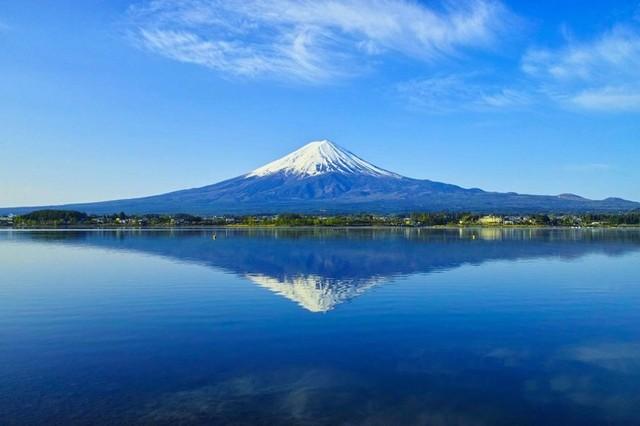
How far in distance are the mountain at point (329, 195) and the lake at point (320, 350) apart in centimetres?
10860

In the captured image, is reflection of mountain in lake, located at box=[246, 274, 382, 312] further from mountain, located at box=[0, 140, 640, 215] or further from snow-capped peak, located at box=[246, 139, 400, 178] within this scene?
snow-capped peak, located at box=[246, 139, 400, 178]

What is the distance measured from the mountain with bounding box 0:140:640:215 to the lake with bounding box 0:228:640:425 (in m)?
109

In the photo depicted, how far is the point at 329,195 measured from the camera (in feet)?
488

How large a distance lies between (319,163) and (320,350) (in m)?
163

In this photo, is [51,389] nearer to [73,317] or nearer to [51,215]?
[73,317]

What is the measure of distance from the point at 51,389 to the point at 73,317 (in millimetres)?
4440

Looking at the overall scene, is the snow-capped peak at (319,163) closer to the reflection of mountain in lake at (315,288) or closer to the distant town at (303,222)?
the distant town at (303,222)

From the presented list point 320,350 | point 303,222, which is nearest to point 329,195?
point 303,222

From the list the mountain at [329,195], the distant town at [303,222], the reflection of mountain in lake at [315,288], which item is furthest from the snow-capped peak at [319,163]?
the reflection of mountain in lake at [315,288]

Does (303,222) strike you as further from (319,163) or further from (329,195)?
(319,163)

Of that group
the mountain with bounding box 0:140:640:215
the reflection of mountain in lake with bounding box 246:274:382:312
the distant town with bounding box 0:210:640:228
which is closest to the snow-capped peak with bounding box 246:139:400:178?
the mountain with bounding box 0:140:640:215

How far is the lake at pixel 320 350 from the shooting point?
216 inches

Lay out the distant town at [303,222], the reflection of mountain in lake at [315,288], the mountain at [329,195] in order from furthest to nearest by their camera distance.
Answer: the mountain at [329,195], the distant town at [303,222], the reflection of mountain in lake at [315,288]

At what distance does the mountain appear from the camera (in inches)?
5266
